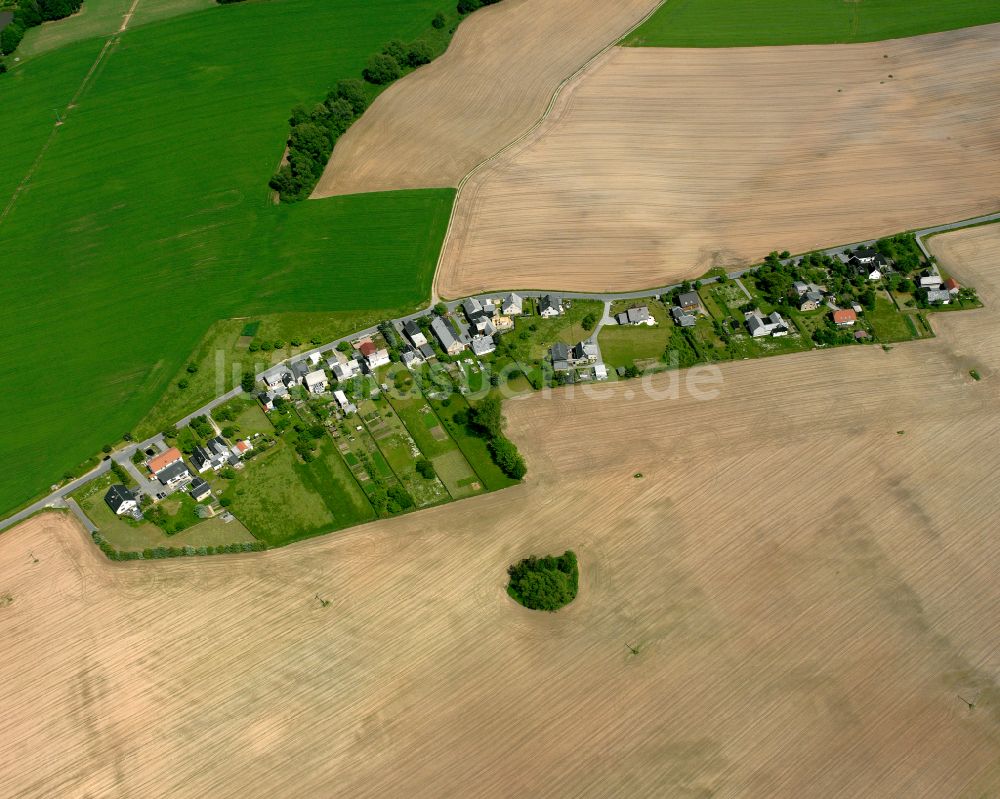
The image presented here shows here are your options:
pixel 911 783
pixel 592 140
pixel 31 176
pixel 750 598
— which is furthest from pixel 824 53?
pixel 31 176

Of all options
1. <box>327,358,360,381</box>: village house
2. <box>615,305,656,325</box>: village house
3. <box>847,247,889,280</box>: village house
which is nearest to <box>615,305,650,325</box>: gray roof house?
<box>615,305,656,325</box>: village house

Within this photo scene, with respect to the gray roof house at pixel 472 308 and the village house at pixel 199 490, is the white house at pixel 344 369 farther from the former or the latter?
the village house at pixel 199 490

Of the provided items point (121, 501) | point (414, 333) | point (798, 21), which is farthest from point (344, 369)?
point (798, 21)

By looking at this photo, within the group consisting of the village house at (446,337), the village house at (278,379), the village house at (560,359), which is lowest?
the village house at (560,359)

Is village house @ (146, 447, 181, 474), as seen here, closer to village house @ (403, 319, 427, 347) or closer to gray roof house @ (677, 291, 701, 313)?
village house @ (403, 319, 427, 347)

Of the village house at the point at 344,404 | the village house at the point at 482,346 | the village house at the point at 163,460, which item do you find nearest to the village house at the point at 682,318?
the village house at the point at 482,346

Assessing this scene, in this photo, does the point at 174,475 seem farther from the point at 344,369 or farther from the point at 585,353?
the point at 585,353

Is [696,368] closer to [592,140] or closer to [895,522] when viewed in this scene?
[895,522]
